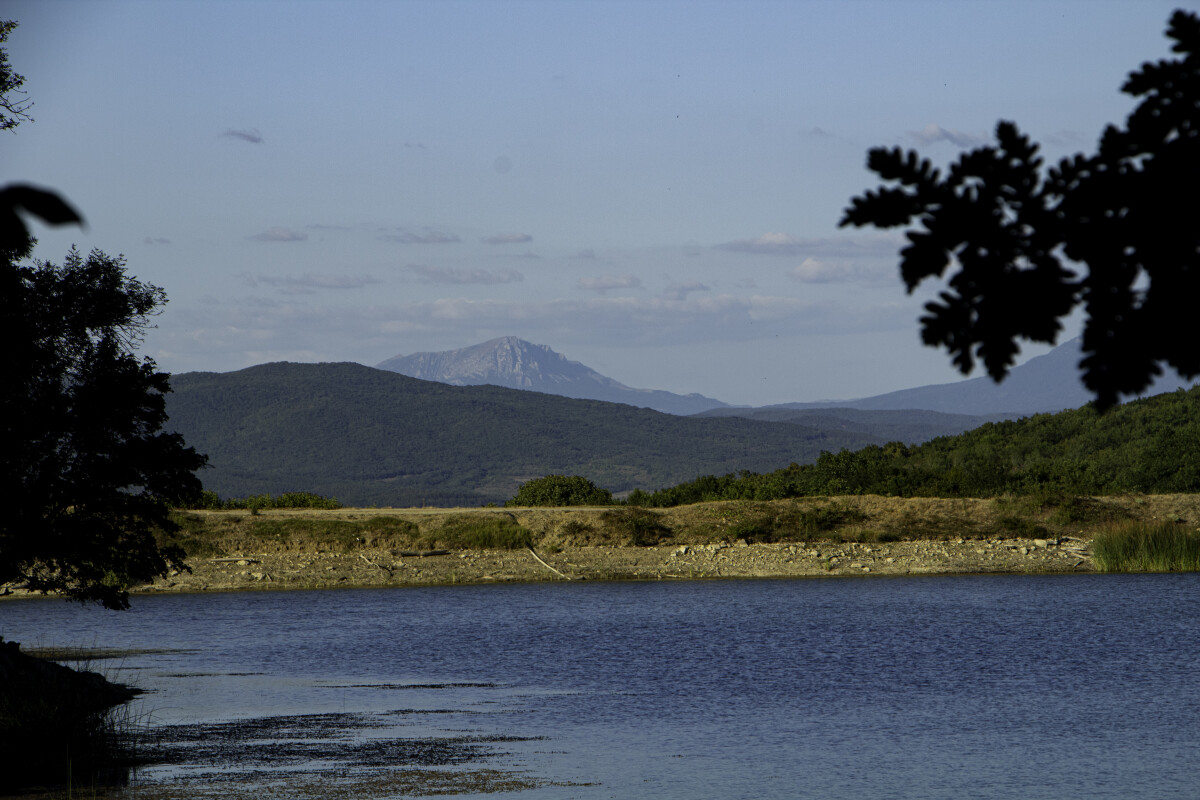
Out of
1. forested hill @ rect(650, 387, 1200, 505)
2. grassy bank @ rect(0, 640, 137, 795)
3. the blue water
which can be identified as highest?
forested hill @ rect(650, 387, 1200, 505)

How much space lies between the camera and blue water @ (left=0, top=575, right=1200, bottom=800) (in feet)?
54.3

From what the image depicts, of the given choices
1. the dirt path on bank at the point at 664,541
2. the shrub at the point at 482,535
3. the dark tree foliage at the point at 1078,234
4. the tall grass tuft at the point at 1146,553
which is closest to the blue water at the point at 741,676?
the tall grass tuft at the point at 1146,553

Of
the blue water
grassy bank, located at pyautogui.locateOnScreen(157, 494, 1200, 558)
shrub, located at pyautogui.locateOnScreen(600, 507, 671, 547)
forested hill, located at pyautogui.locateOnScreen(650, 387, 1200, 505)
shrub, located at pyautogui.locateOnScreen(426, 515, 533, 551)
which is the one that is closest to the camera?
the blue water

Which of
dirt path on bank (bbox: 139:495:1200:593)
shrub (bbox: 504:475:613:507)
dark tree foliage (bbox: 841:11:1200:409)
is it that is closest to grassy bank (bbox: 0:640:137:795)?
dark tree foliage (bbox: 841:11:1200:409)

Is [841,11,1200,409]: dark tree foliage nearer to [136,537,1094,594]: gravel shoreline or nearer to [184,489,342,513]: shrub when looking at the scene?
[136,537,1094,594]: gravel shoreline

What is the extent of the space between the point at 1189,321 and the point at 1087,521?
54735 mm

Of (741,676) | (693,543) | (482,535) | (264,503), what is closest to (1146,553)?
(693,543)

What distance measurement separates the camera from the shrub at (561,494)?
65.2 meters

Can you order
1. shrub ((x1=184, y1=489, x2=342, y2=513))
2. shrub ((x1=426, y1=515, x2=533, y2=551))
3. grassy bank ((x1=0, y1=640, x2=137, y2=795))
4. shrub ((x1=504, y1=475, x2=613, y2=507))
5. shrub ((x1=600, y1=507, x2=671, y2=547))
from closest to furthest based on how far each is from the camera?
grassy bank ((x1=0, y1=640, x2=137, y2=795)), shrub ((x1=426, y1=515, x2=533, y2=551)), shrub ((x1=600, y1=507, x2=671, y2=547)), shrub ((x1=184, y1=489, x2=342, y2=513)), shrub ((x1=504, y1=475, x2=613, y2=507))

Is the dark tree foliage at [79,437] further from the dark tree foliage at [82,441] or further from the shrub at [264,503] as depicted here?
the shrub at [264,503]

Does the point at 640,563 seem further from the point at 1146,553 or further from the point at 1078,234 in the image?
the point at 1078,234

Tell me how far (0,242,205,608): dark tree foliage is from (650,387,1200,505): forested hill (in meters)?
44.3

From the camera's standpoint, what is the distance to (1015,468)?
252 feet

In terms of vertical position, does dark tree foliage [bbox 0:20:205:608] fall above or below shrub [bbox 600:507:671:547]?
above
